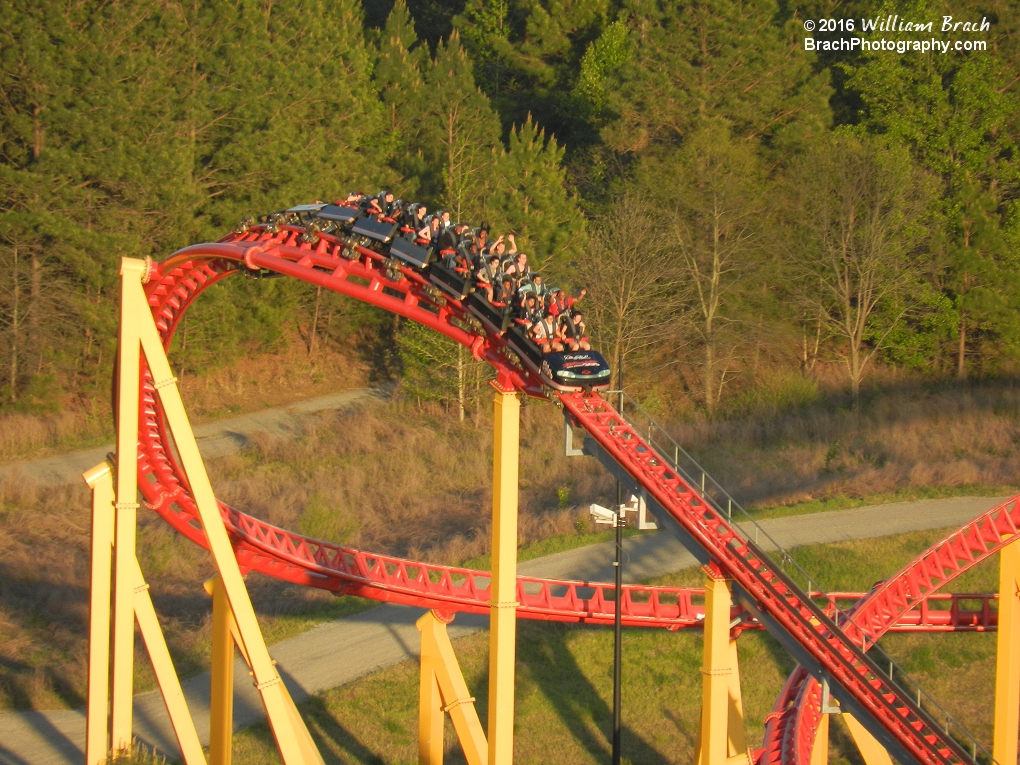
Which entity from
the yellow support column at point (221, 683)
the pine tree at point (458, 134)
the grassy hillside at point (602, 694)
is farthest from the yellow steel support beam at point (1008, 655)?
the pine tree at point (458, 134)

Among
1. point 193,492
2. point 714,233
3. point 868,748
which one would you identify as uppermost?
point 714,233

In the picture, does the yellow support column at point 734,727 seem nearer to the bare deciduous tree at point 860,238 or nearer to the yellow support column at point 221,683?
the yellow support column at point 221,683

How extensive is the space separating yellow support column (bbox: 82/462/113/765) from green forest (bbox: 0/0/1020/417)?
1661cm

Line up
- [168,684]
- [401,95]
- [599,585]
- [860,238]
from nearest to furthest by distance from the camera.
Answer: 1. [168,684]
2. [599,585]
3. [860,238]
4. [401,95]

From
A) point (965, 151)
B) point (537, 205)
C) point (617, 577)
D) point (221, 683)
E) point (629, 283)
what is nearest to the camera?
point (221, 683)

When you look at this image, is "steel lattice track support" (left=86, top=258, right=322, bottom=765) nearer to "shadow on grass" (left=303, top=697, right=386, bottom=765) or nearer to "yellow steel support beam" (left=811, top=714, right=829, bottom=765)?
"shadow on grass" (left=303, top=697, right=386, bottom=765)

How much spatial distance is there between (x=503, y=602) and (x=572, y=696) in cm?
600

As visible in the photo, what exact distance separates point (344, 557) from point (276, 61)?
2138 cm

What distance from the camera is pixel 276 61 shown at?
33.2 m

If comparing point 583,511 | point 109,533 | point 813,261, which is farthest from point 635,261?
point 109,533

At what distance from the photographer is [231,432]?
101 ft

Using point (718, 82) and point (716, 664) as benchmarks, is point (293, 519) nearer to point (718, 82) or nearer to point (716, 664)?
point (716, 664)

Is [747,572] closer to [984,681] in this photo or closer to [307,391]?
[984,681]

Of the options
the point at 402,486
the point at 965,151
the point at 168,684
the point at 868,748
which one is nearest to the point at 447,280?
the point at 168,684
